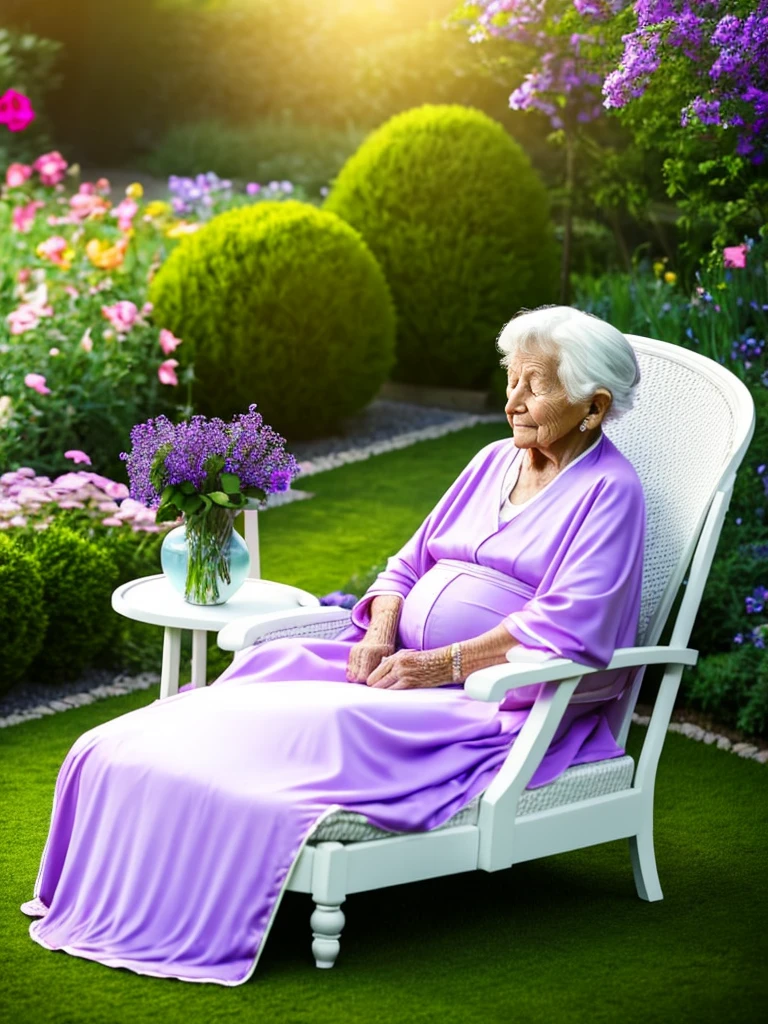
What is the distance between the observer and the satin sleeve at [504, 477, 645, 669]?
3.75 m

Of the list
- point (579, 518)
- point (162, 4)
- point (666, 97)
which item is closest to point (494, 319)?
point (666, 97)

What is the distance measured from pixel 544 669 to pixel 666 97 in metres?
2.77

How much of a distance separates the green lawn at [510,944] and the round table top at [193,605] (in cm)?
68

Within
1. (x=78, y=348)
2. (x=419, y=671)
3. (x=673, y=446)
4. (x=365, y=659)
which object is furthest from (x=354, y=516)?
(x=419, y=671)

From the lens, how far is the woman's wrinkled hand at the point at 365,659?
406 cm

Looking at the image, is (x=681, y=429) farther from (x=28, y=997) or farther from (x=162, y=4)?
(x=162, y=4)

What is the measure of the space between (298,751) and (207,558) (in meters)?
1.00

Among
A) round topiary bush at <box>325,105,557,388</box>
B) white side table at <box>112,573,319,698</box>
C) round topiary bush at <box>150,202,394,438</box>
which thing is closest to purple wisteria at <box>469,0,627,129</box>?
round topiary bush at <box>325,105,557,388</box>

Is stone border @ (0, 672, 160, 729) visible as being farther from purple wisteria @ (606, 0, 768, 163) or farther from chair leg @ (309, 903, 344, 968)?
purple wisteria @ (606, 0, 768, 163)

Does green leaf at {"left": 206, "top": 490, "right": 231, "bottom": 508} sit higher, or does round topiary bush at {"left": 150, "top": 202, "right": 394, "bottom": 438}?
green leaf at {"left": 206, "top": 490, "right": 231, "bottom": 508}

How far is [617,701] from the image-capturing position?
4137mm

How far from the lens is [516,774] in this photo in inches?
144

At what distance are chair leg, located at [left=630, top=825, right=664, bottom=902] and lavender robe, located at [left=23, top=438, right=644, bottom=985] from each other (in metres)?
0.26

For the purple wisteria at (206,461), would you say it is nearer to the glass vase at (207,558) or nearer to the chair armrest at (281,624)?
the glass vase at (207,558)
